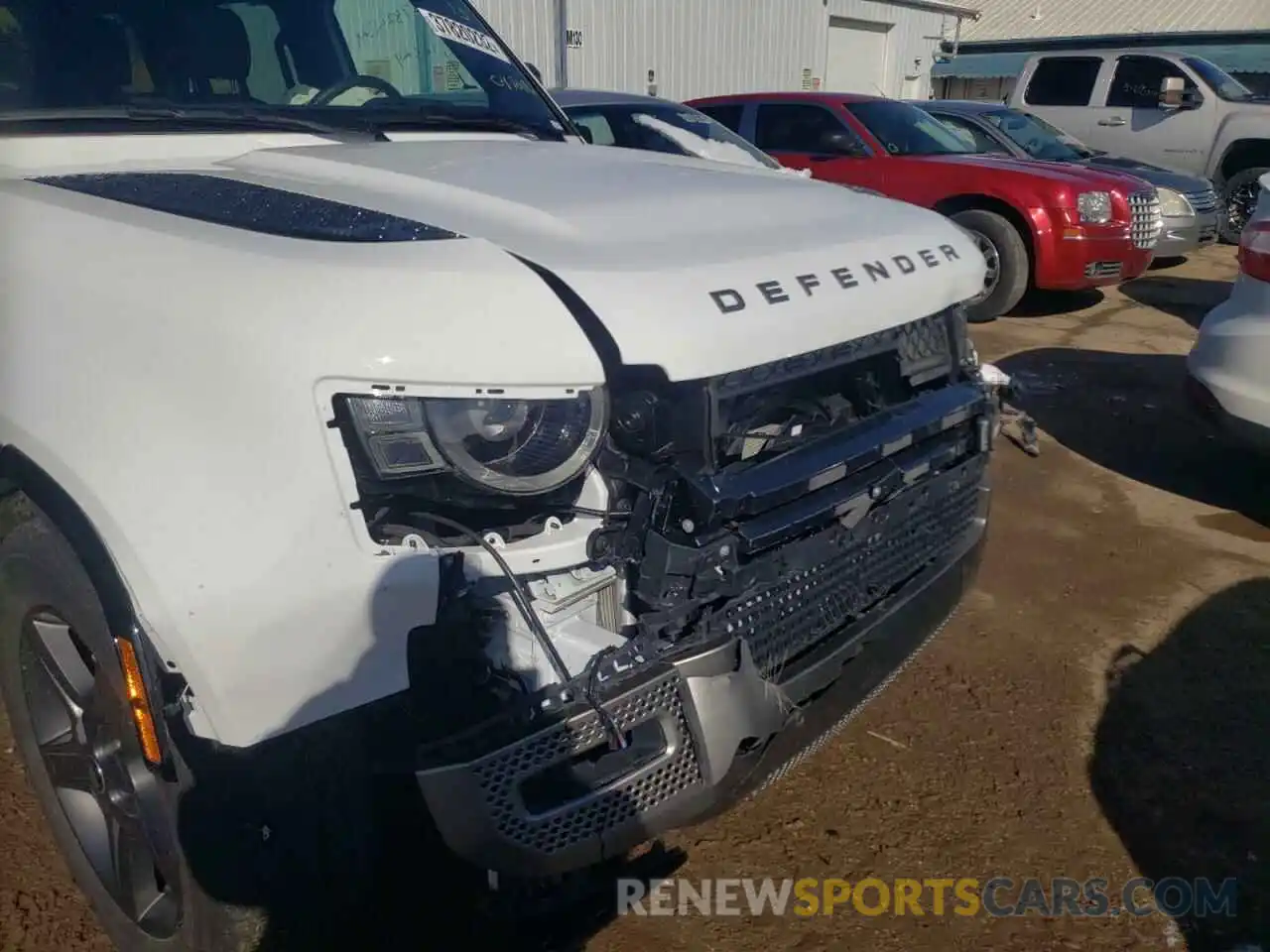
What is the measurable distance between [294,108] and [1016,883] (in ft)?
9.12

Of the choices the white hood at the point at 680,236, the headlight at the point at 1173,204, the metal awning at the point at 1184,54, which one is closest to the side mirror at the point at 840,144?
the headlight at the point at 1173,204

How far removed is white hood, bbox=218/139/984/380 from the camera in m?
1.85

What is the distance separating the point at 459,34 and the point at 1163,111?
11.3 m

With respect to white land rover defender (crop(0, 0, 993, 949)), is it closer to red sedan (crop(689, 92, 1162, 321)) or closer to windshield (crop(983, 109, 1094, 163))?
red sedan (crop(689, 92, 1162, 321))

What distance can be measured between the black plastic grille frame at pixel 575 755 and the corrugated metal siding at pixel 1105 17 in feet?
84.6

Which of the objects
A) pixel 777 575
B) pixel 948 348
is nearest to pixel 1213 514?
pixel 948 348

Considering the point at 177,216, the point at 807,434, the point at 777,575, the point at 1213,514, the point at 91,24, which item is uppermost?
the point at 91,24

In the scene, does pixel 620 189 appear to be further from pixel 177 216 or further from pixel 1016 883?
pixel 1016 883

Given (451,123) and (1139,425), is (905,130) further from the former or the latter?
(451,123)

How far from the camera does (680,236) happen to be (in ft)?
6.94

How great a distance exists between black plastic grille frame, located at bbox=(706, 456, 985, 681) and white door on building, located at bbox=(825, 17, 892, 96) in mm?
19560

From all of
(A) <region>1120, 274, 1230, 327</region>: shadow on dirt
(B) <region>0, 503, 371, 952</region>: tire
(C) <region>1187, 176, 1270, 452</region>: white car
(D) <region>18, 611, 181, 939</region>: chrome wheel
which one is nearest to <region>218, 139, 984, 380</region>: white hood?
(B) <region>0, 503, 371, 952</region>: tire

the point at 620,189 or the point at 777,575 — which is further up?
the point at 620,189

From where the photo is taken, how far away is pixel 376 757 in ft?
5.72
